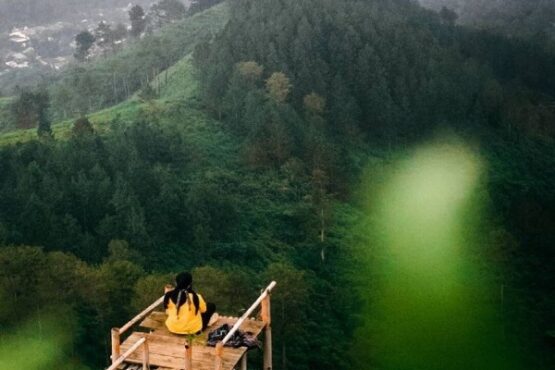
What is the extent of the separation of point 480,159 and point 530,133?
16.2 meters

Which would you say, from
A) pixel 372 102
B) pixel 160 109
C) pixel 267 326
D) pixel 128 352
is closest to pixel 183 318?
pixel 128 352

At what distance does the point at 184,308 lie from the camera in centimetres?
1644

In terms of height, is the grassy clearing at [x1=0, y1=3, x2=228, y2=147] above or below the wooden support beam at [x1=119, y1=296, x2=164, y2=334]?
below

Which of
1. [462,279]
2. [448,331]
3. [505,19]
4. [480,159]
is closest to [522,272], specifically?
[462,279]

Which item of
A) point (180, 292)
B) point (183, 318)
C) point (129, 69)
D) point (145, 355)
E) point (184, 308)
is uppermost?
point (180, 292)

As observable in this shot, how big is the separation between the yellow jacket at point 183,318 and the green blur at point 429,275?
1866 inches

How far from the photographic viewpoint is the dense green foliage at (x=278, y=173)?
188ft

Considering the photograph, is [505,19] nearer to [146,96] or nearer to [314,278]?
[146,96]

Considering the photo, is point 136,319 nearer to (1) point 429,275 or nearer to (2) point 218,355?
(2) point 218,355

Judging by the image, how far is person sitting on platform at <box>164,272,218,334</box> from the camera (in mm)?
16266

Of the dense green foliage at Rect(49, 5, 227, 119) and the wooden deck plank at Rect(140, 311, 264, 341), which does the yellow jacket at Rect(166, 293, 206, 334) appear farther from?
the dense green foliage at Rect(49, 5, 227, 119)

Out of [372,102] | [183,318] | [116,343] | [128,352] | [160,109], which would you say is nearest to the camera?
[128,352]

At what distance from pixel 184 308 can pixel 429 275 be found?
210 feet

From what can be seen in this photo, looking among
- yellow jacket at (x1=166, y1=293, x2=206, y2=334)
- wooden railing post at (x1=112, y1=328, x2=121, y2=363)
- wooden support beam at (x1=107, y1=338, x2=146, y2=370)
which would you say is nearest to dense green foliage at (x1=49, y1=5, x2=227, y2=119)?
wooden railing post at (x1=112, y1=328, x2=121, y2=363)
